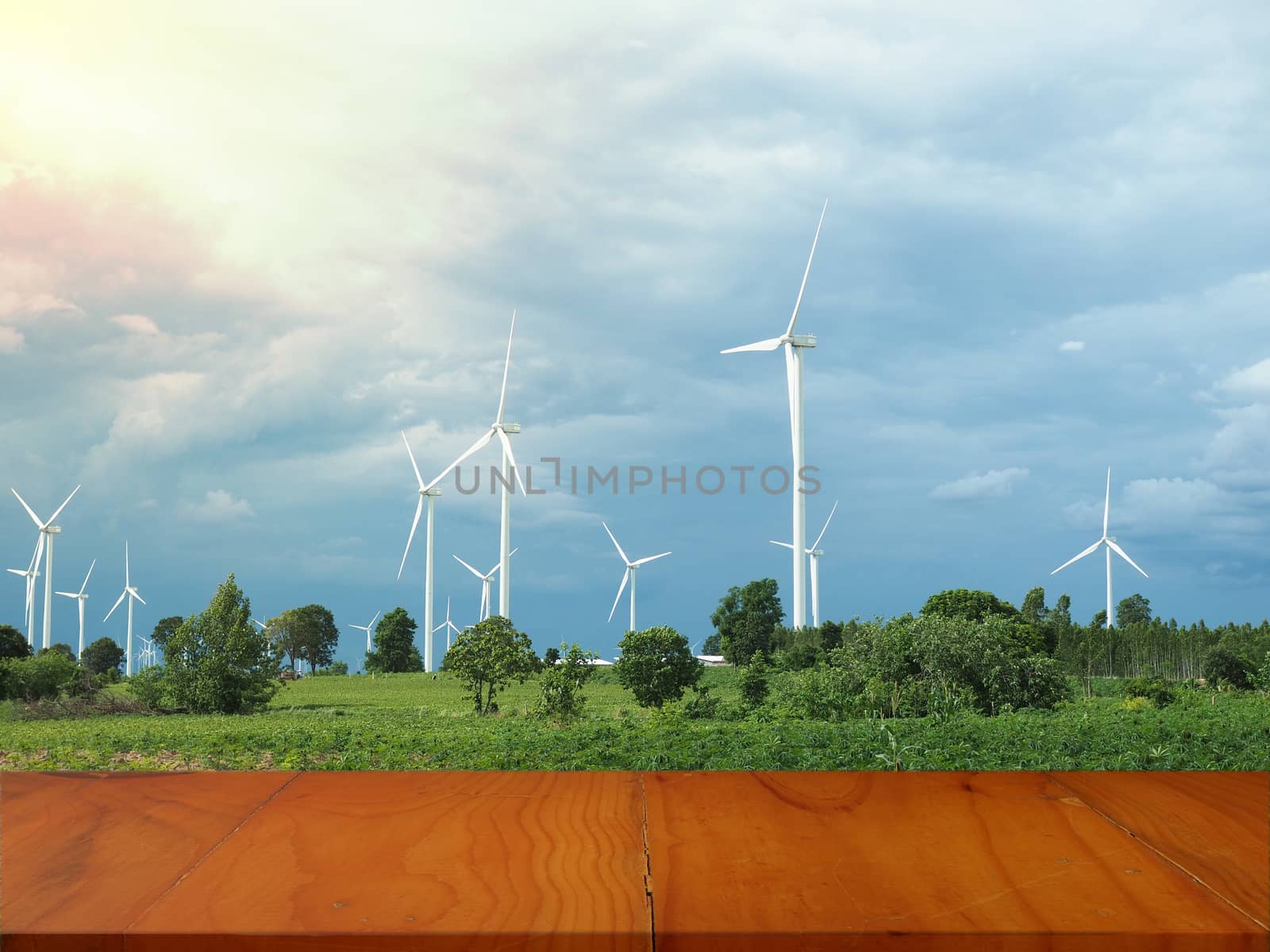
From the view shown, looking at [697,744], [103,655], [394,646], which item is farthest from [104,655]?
[697,744]

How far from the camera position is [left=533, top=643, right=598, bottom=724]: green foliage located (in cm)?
1811

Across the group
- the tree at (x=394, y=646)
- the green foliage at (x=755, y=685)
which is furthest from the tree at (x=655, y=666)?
the tree at (x=394, y=646)

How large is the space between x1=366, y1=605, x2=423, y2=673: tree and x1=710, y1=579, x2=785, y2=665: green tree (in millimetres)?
18277

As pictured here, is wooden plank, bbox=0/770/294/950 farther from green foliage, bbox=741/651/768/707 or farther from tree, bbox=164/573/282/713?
tree, bbox=164/573/282/713

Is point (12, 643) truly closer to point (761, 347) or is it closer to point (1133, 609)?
point (761, 347)

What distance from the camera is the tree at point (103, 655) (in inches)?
2881

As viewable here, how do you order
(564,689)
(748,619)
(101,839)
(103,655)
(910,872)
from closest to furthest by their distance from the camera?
(910,872) < (101,839) < (564,689) < (748,619) < (103,655)

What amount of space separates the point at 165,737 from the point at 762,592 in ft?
127

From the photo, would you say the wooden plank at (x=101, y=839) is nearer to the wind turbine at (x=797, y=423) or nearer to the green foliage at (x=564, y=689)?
the green foliage at (x=564, y=689)

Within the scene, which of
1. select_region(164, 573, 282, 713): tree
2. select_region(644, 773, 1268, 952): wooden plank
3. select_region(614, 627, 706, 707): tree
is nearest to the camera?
select_region(644, 773, 1268, 952): wooden plank

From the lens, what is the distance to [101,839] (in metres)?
1.83

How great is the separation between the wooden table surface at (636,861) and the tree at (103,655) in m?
80.6

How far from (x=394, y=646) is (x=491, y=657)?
36.8 meters

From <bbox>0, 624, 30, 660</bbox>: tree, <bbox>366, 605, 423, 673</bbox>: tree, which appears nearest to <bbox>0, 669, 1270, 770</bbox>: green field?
<bbox>0, 624, 30, 660</bbox>: tree
